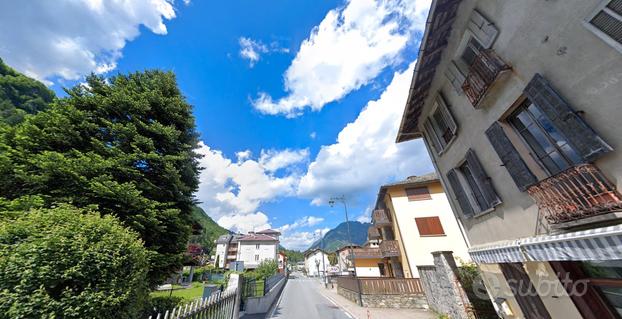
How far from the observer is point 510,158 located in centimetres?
527

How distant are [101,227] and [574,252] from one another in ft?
29.2

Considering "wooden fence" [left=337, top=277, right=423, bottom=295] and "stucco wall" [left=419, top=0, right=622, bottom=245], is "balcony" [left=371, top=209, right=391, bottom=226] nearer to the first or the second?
A: "wooden fence" [left=337, top=277, right=423, bottom=295]

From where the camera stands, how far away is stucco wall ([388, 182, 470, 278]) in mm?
17875

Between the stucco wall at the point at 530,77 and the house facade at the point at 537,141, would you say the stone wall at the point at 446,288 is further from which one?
the stucco wall at the point at 530,77

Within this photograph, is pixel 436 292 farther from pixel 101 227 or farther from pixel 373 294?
pixel 101 227

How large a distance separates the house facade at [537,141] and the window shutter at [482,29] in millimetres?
28

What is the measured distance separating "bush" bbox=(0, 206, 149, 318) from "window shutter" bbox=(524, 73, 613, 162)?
→ 8.66 meters

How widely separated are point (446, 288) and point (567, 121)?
9.49 metres

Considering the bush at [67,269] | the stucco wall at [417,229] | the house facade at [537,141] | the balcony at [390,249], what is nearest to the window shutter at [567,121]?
the house facade at [537,141]

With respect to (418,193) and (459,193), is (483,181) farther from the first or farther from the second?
(418,193)

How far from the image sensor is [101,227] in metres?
4.08

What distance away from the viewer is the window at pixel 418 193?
20156 mm

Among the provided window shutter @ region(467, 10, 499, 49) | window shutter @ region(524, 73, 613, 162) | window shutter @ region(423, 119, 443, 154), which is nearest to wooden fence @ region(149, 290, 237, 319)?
window shutter @ region(524, 73, 613, 162)

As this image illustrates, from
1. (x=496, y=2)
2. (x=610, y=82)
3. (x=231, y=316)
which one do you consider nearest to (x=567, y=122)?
(x=610, y=82)
